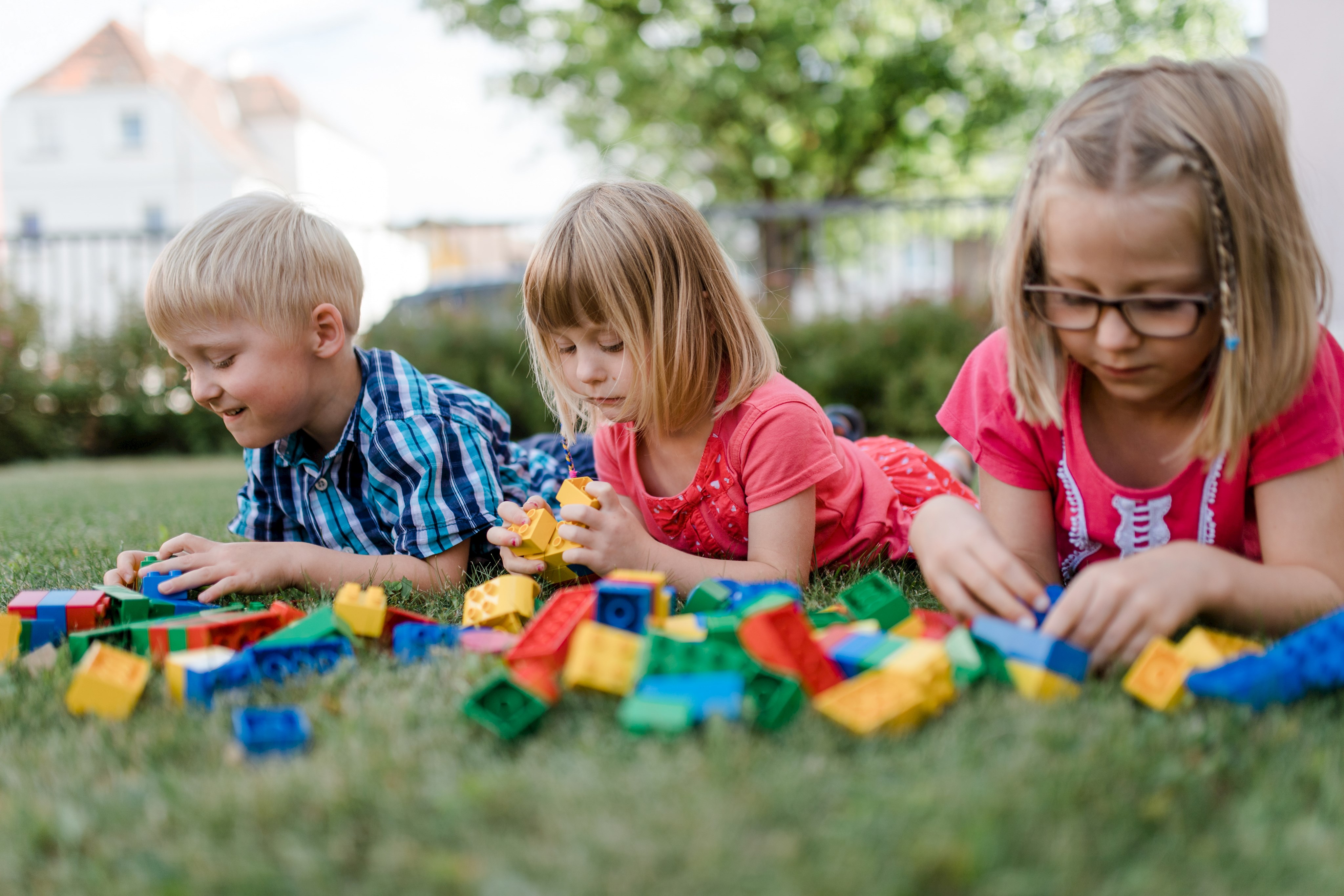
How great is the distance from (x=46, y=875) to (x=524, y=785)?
1.59 feet

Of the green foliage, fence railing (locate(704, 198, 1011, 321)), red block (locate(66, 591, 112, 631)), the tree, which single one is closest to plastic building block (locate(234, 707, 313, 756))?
red block (locate(66, 591, 112, 631))

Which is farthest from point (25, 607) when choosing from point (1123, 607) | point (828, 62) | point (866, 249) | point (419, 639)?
point (828, 62)

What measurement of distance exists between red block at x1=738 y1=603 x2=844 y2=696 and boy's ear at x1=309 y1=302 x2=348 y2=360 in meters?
1.63

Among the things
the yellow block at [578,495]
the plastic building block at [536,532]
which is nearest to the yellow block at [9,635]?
the plastic building block at [536,532]

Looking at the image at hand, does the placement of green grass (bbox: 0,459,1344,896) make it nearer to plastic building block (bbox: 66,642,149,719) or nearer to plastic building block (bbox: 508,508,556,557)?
plastic building block (bbox: 66,642,149,719)

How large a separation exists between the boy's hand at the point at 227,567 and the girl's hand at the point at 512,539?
519 mm

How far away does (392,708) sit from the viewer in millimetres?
1423

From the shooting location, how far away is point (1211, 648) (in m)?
1.45

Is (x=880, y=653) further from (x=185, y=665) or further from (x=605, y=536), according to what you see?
(x=185, y=665)

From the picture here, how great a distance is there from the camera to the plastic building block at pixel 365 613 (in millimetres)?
1823

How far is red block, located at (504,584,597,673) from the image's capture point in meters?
1.53

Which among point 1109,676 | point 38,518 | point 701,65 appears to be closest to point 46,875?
point 1109,676

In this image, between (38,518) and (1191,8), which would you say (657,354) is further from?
(1191,8)

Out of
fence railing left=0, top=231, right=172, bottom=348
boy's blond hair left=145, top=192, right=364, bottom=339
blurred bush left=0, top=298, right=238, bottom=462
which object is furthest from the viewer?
fence railing left=0, top=231, right=172, bottom=348
